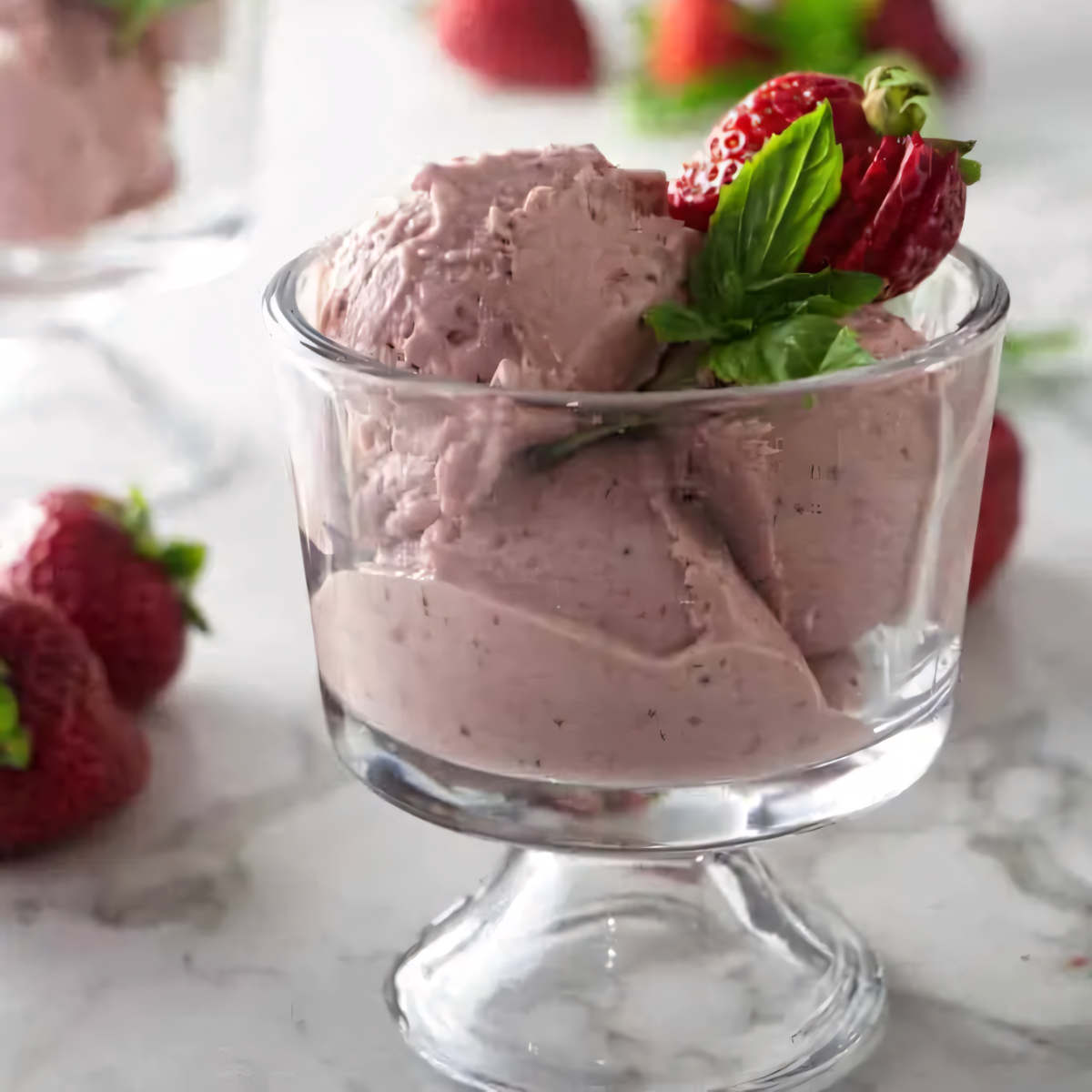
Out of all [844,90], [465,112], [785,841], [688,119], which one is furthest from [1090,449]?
[465,112]

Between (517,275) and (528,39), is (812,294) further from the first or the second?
(528,39)

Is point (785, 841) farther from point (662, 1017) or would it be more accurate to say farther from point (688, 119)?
point (688, 119)

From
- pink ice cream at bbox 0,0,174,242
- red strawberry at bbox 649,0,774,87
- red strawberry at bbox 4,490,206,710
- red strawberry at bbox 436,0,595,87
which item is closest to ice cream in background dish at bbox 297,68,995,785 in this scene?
red strawberry at bbox 4,490,206,710

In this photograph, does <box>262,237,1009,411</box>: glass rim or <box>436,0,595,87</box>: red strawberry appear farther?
<box>436,0,595,87</box>: red strawberry

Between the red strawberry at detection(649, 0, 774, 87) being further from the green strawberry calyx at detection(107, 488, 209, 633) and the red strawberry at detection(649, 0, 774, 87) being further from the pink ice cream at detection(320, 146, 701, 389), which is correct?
the pink ice cream at detection(320, 146, 701, 389)

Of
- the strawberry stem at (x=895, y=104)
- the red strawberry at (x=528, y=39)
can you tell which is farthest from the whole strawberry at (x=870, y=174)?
the red strawberry at (x=528, y=39)

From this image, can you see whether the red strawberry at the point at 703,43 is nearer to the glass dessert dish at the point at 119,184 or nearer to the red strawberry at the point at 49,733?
the glass dessert dish at the point at 119,184
